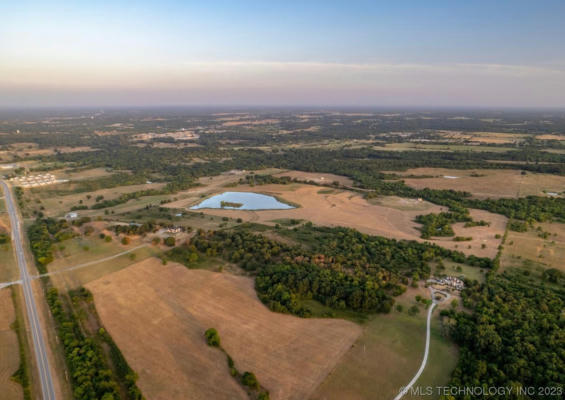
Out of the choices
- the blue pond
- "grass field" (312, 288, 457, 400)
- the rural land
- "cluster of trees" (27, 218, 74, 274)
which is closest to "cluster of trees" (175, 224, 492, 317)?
the rural land

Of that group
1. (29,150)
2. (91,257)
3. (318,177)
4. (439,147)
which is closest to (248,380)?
(91,257)

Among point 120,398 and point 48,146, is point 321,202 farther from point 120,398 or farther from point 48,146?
point 48,146

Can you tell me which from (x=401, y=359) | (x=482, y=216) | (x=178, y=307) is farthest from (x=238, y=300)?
(x=482, y=216)

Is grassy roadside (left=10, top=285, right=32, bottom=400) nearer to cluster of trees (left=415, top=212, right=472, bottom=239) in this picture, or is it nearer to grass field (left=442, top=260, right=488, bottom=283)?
grass field (left=442, top=260, right=488, bottom=283)

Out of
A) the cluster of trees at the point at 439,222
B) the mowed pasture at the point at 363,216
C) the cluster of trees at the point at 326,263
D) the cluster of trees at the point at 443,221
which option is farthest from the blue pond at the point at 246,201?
the cluster of trees at the point at 443,221

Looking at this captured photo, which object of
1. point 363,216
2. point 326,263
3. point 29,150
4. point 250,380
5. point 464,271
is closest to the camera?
point 250,380

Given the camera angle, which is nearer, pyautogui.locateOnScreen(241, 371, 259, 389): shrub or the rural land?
pyautogui.locateOnScreen(241, 371, 259, 389): shrub

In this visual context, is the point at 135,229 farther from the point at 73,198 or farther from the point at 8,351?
the point at 73,198
